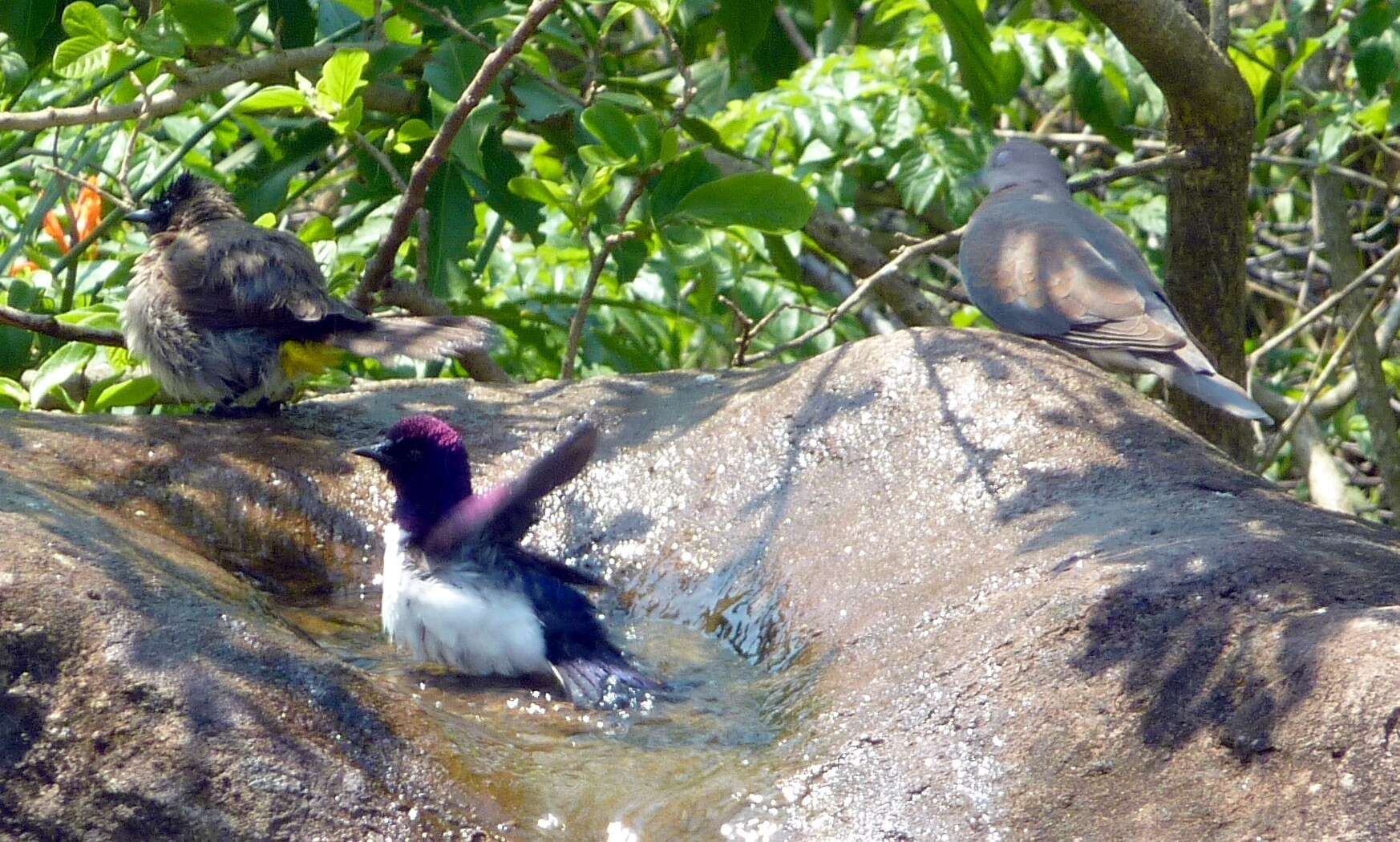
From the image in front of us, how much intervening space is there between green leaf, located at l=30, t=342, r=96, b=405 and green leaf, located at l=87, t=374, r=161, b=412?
9.4 inches

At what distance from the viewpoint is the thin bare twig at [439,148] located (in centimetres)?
474

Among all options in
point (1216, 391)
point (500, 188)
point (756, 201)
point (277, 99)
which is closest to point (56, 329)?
point (277, 99)

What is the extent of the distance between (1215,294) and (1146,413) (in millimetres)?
1402

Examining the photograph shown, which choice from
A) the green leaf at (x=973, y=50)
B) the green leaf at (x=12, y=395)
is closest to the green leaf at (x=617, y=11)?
the green leaf at (x=973, y=50)

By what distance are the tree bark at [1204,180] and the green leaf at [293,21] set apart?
2851 millimetres

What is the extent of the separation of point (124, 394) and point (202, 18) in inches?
67.0

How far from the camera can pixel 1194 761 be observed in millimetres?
2729

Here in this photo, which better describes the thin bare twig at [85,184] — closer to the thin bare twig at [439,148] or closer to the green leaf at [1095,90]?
the thin bare twig at [439,148]

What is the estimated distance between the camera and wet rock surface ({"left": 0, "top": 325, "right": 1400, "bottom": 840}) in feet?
8.89

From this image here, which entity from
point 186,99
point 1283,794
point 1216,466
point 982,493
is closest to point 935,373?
point 982,493

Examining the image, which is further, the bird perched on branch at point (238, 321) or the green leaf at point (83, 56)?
the bird perched on branch at point (238, 321)

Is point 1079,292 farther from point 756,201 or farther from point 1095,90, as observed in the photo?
point 756,201

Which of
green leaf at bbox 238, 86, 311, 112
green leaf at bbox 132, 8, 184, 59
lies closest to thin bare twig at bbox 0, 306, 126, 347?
green leaf at bbox 238, 86, 311, 112

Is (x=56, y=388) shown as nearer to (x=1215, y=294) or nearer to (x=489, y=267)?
(x=489, y=267)
